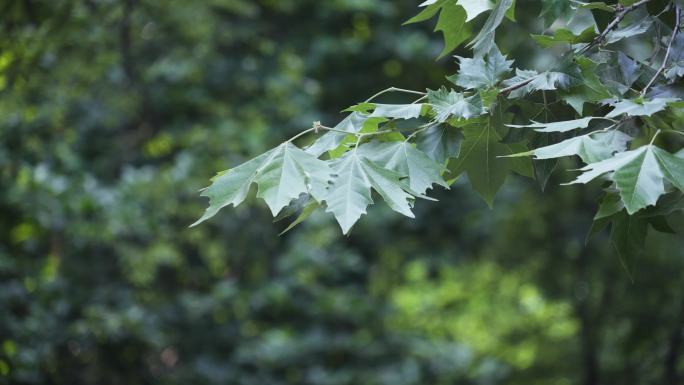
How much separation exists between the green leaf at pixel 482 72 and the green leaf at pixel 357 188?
0.97ft

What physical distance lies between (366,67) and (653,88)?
5.35m

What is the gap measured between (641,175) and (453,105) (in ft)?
1.45

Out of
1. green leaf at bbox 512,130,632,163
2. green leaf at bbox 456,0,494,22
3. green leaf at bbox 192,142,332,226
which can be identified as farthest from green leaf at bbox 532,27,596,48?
green leaf at bbox 192,142,332,226

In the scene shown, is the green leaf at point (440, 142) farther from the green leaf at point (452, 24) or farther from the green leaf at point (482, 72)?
the green leaf at point (452, 24)

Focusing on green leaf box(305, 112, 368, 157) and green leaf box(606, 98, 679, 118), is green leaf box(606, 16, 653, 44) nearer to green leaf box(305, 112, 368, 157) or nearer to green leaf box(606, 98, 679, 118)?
green leaf box(606, 98, 679, 118)

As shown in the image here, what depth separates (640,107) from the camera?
1.57 metres

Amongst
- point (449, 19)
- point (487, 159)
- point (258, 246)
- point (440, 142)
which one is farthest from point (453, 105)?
point (258, 246)

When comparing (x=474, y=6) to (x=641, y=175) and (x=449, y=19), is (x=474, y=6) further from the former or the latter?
(x=641, y=175)

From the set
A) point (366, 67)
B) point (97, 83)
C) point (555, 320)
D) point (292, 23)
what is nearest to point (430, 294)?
point (555, 320)

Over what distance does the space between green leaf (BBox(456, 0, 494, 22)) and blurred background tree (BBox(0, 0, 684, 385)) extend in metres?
3.18

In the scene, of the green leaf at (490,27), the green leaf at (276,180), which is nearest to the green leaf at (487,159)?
the green leaf at (490,27)

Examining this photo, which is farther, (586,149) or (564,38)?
(564,38)

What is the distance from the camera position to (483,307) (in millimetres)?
7090

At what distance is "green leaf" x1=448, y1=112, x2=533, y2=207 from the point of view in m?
1.85
